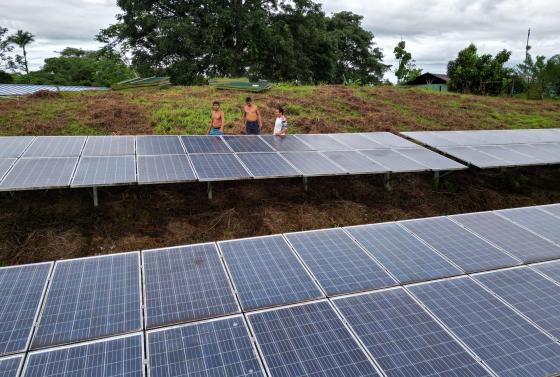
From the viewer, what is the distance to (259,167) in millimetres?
10672

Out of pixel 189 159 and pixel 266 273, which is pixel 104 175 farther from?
pixel 266 273

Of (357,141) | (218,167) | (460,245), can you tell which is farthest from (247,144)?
(460,245)

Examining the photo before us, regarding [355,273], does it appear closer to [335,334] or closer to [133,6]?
[335,334]

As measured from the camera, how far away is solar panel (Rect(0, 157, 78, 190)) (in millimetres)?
8703

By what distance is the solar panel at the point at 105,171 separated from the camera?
9112 mm

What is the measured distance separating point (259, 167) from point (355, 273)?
5.39m

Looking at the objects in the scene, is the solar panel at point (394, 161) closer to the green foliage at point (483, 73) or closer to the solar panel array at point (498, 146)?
the solar panel array at point (498, 146)

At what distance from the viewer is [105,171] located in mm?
9711

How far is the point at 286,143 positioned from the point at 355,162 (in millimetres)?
2591

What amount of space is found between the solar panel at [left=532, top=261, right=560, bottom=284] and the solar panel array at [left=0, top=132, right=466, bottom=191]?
526cm

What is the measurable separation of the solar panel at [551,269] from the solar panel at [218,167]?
6.52m

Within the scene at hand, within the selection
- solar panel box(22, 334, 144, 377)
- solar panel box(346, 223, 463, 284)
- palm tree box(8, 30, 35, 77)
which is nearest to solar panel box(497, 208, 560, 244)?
solar panel box(346, 223, 463, 284)

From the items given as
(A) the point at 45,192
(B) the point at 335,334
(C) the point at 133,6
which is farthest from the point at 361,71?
(B) the point at 335,334

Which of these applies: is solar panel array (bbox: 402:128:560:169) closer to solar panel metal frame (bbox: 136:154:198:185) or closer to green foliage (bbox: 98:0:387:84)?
solar panel metal frame (bbox: 136:154:198:185)
